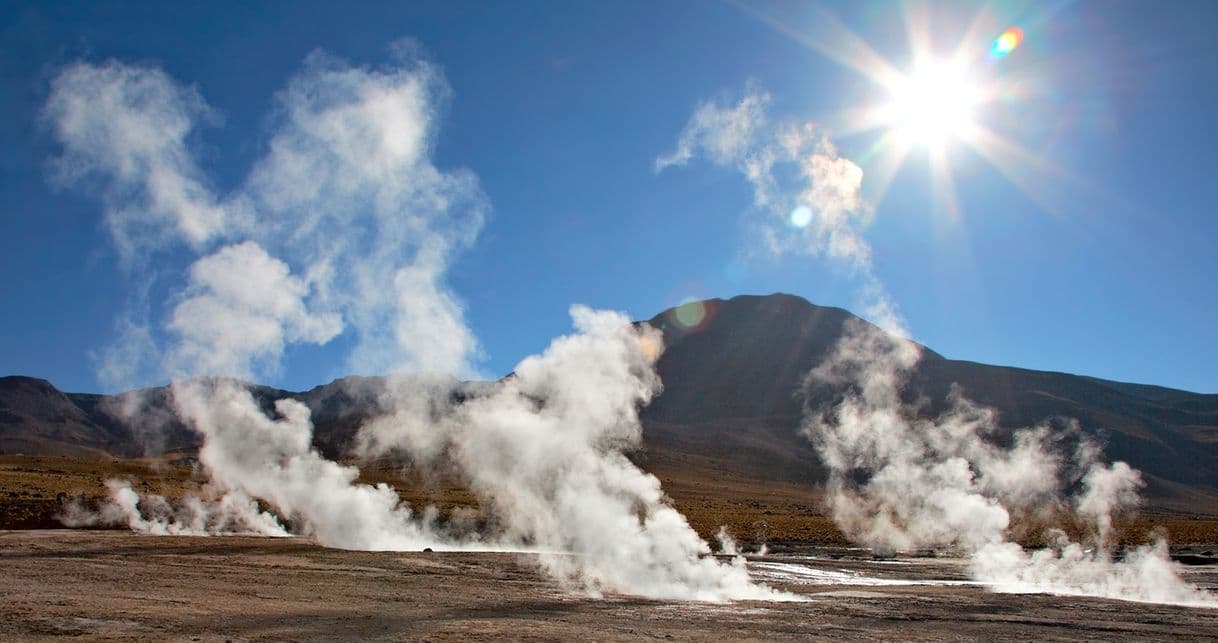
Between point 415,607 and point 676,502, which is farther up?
point 676,502

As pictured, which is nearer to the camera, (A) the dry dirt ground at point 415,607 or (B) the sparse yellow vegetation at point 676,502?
(A) the dry dirt ground at point 415,607

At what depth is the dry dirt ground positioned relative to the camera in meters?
17.7

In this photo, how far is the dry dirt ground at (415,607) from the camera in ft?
58.1

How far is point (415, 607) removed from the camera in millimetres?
22094

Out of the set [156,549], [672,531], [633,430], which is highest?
[633,430]

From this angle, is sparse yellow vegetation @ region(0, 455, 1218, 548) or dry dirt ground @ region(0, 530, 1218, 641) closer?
dry dirt ground @ region(0, 530, 1218, 641)

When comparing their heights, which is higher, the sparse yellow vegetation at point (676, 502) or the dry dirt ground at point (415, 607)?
the sparse yellow vegetation at point (676, 502)

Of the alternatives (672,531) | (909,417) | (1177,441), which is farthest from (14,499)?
(1177,441)

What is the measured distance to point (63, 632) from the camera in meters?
15.3

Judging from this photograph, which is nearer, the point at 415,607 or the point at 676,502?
the point at 415,607

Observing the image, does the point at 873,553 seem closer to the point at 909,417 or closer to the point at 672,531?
the point at 672,531

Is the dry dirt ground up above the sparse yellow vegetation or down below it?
→ below

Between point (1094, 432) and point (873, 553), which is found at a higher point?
point (1094, 432)

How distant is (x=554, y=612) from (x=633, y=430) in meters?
145
